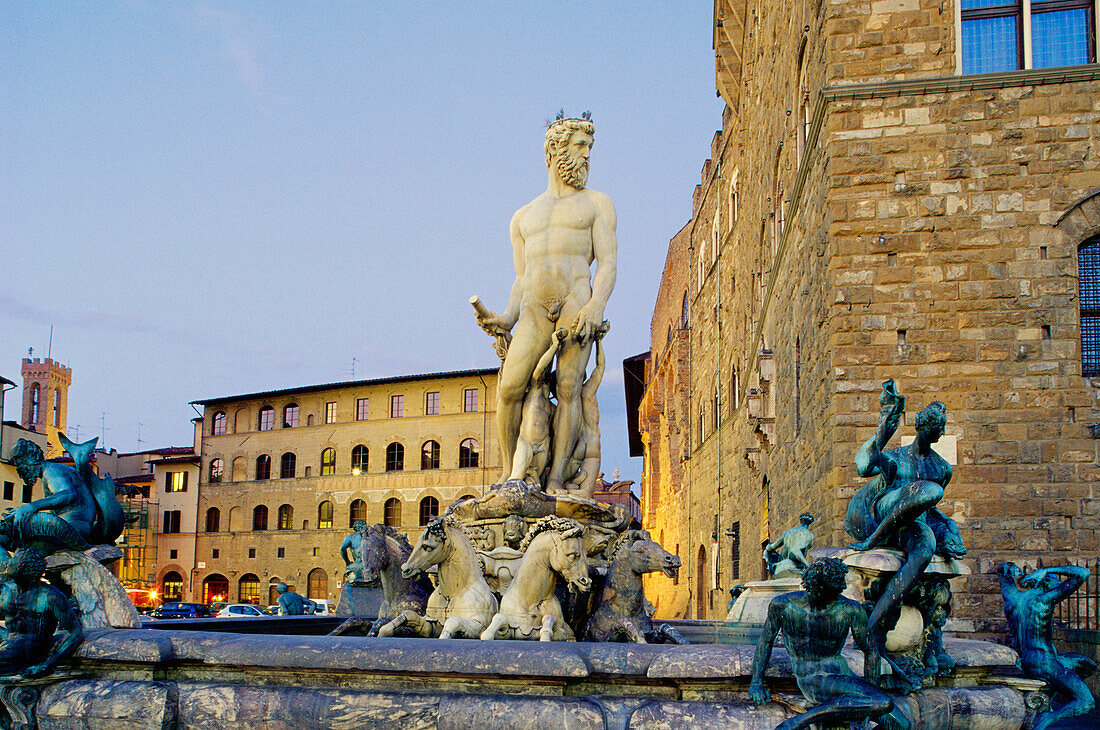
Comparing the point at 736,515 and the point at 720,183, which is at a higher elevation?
the point at 720,183

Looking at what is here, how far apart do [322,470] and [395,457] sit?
4500 mm

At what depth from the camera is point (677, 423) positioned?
133 ft

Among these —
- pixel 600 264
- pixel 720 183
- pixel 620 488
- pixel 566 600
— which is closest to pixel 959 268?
pixel 600 264

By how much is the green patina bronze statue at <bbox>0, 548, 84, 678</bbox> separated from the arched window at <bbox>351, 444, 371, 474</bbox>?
5068 centimetres

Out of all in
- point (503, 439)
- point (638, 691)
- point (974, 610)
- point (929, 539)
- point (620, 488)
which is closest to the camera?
point (638, 691)

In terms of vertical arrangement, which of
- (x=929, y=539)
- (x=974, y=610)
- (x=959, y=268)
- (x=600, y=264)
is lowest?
(x=974, y=610)

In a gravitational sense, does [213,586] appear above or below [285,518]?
below

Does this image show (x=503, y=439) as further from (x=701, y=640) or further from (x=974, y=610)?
(x=974, y=610)

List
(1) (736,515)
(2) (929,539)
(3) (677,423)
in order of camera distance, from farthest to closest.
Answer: (3) (677,423), (1) (736,515), (2) (929,539)

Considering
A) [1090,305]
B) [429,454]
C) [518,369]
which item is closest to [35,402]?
[429,454]

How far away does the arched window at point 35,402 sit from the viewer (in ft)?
270

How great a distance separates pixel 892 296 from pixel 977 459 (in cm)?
212

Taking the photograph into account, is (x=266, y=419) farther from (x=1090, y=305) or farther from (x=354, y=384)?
(x=1090, y=305)

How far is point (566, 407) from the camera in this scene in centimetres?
784
